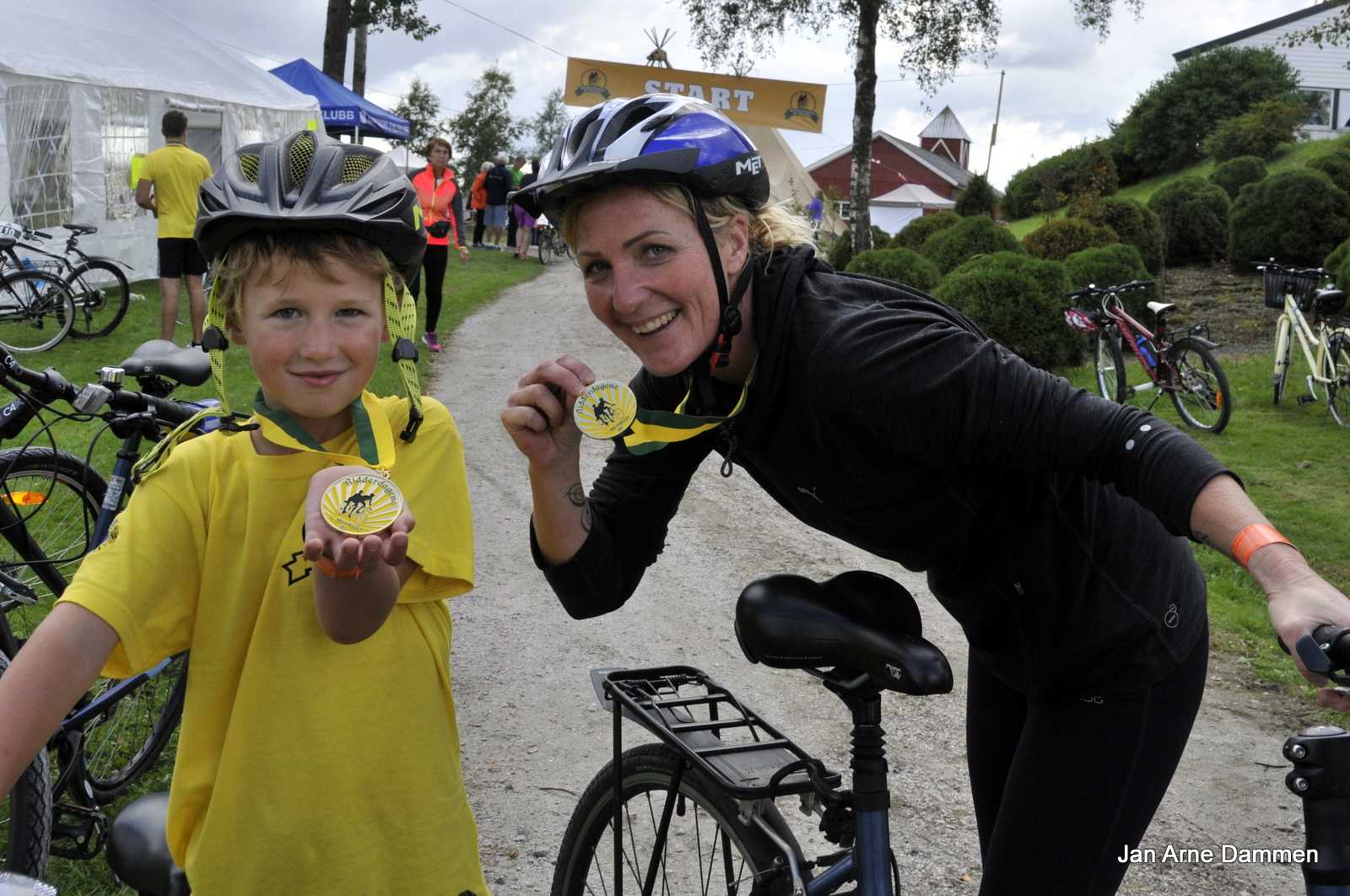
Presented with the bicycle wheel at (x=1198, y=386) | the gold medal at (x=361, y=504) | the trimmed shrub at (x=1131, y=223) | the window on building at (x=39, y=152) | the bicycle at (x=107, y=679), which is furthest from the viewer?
the trimmed shrub at (x=1131, y=223)

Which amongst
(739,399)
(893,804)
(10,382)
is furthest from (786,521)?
(739,399)

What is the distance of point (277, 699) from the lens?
70.5 inches

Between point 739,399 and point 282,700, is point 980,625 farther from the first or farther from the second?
point 282,700

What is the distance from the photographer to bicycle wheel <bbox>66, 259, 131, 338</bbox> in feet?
37.1

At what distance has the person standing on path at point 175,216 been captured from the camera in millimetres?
10703

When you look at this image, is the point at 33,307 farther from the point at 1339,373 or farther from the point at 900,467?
the point at 1339,373

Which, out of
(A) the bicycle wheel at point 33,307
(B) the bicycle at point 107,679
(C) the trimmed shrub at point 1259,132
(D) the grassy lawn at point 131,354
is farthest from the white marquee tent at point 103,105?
(C) the trimmed shrub at point 1259,132

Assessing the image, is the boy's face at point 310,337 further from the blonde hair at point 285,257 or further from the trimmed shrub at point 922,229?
the trimmed shrub at point 922,229

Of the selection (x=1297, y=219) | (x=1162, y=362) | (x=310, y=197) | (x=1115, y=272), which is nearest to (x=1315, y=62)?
(x=1297, y=219)

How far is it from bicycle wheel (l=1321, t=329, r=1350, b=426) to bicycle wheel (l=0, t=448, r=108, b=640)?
1067cm

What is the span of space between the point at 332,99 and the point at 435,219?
12130 mm

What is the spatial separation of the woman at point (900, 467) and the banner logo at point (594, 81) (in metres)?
31.6

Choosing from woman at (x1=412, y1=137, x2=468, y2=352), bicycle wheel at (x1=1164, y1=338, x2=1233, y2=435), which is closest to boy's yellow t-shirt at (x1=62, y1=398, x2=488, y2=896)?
woman at (x1=412, y1=137, x2=468, y2=352)

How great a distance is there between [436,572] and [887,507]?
0.85 meters
